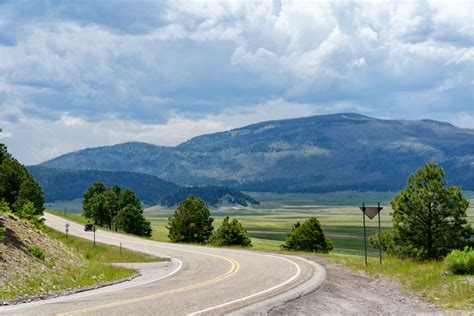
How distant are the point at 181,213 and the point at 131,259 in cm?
4780

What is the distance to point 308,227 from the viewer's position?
8019 cm

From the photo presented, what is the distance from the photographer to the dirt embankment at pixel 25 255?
22.9 m

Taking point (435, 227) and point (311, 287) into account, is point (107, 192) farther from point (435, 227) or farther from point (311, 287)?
point (311, 287)

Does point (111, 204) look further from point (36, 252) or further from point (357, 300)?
point (357, 300)

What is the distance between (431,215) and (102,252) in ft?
108

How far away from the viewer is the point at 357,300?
20.3 m

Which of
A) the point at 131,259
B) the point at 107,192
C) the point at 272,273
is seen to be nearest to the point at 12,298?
the point at 272,273

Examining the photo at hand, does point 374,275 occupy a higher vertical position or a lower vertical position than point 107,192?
lower

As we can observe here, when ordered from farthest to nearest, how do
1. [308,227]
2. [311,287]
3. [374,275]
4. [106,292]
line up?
[308,227] < [374,275] < [311,287] < [106,292]

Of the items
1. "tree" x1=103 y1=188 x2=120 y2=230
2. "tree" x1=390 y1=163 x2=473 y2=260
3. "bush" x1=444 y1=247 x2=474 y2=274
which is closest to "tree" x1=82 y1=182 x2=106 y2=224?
"tree" x1=103 y1=188 x2=120 y2=230

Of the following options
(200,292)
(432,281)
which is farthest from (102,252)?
(432,281)

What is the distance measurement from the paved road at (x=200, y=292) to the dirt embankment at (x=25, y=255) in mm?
3454

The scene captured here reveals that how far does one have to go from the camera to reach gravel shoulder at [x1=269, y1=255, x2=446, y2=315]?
17.8 meters

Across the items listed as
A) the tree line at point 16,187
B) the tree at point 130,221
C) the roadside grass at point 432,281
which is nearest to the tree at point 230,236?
the tree line at point 16,187
